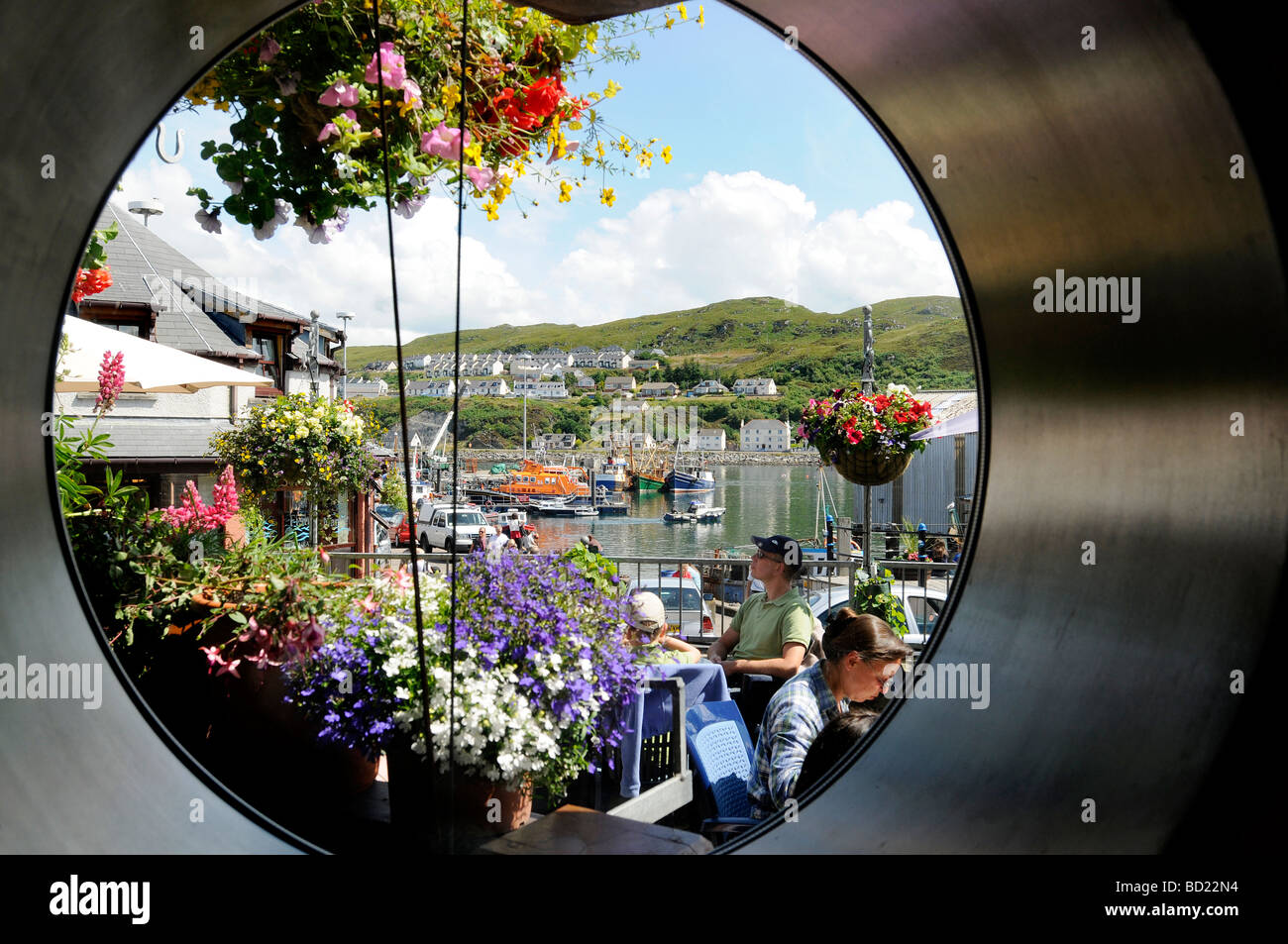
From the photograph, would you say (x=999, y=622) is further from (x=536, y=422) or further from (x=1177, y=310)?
(x=536, y=422)

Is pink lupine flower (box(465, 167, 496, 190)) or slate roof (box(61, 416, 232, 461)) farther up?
pink lupine flower (box(465, 167, 496, 190))

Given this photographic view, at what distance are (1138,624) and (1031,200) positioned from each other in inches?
27.4

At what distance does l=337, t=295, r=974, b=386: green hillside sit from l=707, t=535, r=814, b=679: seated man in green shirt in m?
36.8

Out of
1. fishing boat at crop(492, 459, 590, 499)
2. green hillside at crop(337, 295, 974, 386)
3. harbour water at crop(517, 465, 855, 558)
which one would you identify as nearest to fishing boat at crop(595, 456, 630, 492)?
harbour water at crop(517, 465, 855, 558)

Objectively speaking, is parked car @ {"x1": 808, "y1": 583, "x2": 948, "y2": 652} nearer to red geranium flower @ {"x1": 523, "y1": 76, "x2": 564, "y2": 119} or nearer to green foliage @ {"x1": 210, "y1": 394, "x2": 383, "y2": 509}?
red geranium flower @ {"x1": 523, "y1": 76, "x2": 564, "y2": 119}

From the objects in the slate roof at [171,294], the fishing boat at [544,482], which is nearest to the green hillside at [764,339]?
the fishing boat at [544,482]

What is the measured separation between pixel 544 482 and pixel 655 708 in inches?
1946

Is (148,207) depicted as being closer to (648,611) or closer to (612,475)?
(648,611)

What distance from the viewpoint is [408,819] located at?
261 cm

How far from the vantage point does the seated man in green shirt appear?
12.3 feet

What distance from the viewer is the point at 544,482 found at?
171 ft

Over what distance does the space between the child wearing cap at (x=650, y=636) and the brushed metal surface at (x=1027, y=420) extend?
1.06 m

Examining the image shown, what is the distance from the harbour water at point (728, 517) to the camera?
45531 millimetres
